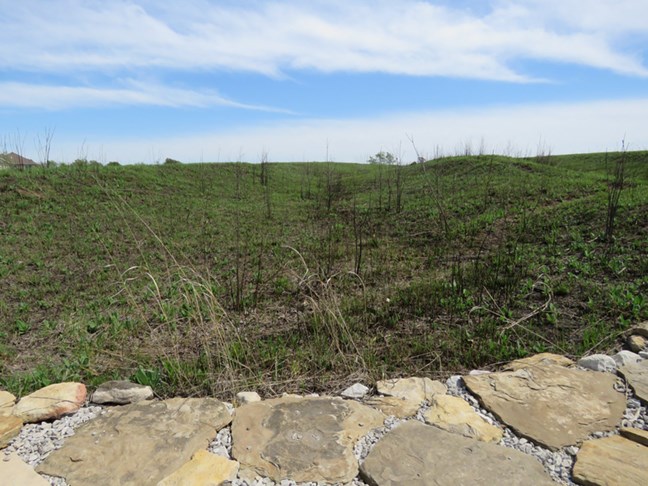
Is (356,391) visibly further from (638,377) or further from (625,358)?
(625,358)

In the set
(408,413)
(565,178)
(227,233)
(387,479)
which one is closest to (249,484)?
(387,479)

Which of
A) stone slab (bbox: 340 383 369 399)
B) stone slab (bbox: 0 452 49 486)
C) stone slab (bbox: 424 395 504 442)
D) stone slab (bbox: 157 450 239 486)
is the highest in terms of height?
stone slab (bbox: 424 395 504 442)

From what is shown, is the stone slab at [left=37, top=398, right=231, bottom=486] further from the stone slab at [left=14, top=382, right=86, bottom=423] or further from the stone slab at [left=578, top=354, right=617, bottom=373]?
the stone slab at [left=578, top=354, right=617, bottom=373]

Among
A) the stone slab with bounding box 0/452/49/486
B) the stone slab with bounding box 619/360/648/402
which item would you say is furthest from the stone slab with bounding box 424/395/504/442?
the stone slab with bounding box 0/452/49/486

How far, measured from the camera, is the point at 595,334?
2.80m

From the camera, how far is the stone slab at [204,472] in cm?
150

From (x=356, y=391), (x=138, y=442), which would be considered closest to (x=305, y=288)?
(x=356, y=391)

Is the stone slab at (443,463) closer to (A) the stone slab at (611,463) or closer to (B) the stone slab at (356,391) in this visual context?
(A) the stone slab at (611,463)

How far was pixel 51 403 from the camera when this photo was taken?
76.2 inches

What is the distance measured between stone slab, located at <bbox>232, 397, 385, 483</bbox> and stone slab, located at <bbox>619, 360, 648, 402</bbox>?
1195 mm

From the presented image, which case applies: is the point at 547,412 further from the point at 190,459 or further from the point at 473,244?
the point at 473,244

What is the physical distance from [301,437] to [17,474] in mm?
1004

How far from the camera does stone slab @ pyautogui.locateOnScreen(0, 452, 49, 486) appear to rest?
1.50m

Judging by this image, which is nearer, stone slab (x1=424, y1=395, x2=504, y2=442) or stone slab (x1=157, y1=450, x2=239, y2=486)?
stone slab (x1=157, y1=450, x2=239, y2=486)
